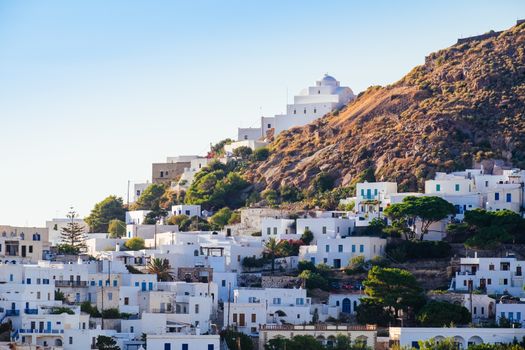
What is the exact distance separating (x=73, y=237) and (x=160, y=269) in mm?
11554

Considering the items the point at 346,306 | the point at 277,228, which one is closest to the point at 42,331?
the point at 346,306

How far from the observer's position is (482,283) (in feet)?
286

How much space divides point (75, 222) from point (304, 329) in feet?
91.9

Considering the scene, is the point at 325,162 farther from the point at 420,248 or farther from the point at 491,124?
the point at 420,248

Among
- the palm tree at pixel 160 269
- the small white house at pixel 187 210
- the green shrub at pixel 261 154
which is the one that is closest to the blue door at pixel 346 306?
the palm tree at pixel 160 269

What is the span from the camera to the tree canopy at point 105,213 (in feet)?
364

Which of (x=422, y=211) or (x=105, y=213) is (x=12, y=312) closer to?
(x=422, y=211)

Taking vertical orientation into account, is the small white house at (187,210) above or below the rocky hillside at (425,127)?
below

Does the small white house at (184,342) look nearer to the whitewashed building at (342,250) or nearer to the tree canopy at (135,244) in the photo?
the whitewashed building at (342,250)

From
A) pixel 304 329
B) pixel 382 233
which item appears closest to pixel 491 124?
pixel 382 233

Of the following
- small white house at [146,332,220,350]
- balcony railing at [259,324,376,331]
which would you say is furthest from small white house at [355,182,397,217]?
small white house at [146,332,220,350]

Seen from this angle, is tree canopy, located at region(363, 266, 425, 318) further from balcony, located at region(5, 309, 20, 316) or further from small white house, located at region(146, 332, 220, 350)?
balcony, located at region(5, 309, 20, 316)

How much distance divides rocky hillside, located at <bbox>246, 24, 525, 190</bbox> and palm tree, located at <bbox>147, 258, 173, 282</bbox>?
18.0 metres

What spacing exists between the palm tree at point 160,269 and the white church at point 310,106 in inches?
1156
